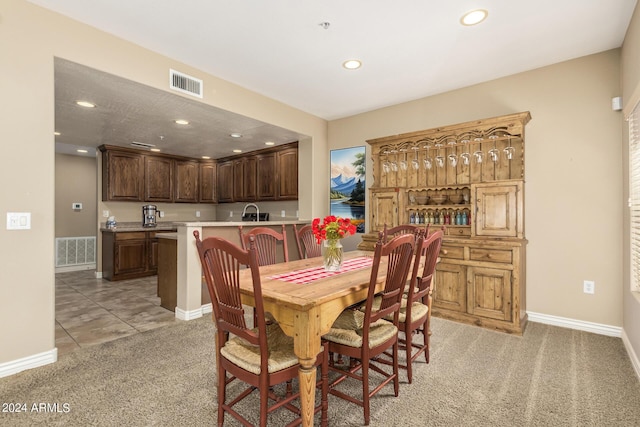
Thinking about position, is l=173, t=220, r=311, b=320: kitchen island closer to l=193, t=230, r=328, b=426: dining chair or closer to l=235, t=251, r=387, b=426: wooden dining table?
l=235, t=251, r=387, b=426: wooden dining table

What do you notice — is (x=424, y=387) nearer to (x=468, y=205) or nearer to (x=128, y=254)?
(x=468, y=205)

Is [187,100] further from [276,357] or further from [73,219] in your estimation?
[73,219]

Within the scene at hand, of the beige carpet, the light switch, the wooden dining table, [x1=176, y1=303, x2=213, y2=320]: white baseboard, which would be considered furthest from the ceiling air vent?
the beige carpet

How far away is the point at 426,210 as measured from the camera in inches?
157

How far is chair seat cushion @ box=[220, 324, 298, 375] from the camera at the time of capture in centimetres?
148

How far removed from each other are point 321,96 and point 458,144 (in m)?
1.80

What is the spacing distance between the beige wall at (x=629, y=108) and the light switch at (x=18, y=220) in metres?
4.44

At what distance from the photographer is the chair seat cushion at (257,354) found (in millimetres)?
1481

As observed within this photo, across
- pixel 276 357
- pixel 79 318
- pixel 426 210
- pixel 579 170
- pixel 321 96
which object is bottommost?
pixel 79 318

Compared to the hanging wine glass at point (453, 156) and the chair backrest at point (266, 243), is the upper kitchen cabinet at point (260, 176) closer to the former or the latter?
the hanging wine glass at point (453, 156)

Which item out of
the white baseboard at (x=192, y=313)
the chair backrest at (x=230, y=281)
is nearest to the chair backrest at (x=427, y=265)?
the chair backrest at (x=230, y=281)

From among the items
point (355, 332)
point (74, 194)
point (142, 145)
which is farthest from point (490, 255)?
point (74, 194)

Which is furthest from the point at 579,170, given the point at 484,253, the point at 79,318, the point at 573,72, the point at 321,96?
the point at 79,318

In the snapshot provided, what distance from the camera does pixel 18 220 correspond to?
2.26 meters
